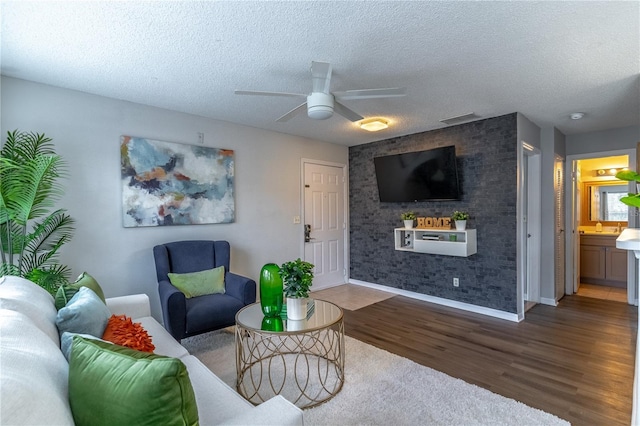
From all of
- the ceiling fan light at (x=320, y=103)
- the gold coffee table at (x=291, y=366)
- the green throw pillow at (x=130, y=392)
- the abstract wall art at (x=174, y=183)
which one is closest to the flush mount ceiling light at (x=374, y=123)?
the ceiling fan light at (x=320, y=103)

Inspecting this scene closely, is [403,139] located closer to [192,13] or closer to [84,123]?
[192,13]

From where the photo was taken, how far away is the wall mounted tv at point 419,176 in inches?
162

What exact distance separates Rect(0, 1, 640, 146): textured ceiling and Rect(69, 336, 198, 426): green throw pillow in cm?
176

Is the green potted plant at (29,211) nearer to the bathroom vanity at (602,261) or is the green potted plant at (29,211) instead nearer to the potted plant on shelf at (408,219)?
the potted plant on shelf at (408,219)

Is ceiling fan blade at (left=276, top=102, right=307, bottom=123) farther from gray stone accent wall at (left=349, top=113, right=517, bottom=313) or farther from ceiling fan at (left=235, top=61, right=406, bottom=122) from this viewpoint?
gray stone accent wall at (left=349, top=113, right=517, bottom=313)

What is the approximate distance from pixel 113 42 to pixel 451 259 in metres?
4.17

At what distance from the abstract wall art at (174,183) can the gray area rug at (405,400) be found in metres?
1.61

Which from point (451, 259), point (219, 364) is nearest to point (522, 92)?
point (451, 259)

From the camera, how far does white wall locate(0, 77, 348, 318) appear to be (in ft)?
9.16

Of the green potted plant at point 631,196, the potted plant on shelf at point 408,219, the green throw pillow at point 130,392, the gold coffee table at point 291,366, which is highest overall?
the green potted plant at point 631,196

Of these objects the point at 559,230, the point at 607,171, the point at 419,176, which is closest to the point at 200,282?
the point at 419,176

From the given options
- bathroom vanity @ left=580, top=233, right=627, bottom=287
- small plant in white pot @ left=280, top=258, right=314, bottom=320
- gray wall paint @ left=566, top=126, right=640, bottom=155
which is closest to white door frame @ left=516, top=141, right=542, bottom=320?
gray wall paint @ left=566, top=126, right=640, bottom=155

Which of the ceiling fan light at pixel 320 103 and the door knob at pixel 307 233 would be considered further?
the door knob at pixel 307 233

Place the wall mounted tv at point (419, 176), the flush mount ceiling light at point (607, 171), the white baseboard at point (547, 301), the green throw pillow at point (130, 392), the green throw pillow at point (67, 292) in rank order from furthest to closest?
the flush mount ceiling light at point (607, 171)
the white baseboard at point (547, 301)
the wall mounted tv at point (419, 176)
the green throw pillow at point (67, 292)
the green throw pillow at point (130, 392)
